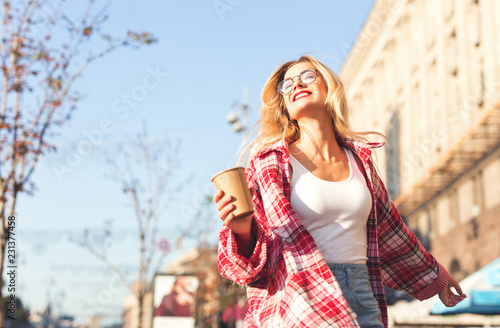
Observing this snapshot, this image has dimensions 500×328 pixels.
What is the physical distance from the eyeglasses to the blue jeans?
0.91 metres

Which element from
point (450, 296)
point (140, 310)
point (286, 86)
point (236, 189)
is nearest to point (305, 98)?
point (286, 86)

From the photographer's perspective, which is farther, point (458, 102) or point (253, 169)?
point (458, 102)

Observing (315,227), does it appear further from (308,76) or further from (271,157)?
(308,76)

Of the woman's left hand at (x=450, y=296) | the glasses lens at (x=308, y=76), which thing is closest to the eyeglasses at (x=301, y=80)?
the glasses lens at (x=308, y=76)

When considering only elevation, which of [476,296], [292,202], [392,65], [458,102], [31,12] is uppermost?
[392,65]

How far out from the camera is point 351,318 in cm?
254

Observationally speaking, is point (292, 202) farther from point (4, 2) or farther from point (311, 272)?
point (4, 2)

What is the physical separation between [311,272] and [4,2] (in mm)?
8732

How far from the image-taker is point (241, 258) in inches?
106

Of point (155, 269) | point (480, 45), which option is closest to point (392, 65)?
point (480, 45)

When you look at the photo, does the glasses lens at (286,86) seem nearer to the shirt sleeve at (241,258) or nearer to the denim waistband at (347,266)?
the shirt sleeve at (241,258)

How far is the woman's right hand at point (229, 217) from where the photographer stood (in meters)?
2.61

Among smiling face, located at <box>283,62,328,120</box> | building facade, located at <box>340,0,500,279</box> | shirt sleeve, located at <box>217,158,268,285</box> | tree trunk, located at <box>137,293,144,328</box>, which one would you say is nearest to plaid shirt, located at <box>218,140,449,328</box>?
shirt sleeve, located at <box>217,158,268,285</box>

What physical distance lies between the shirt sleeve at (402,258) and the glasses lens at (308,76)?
0.57 m
